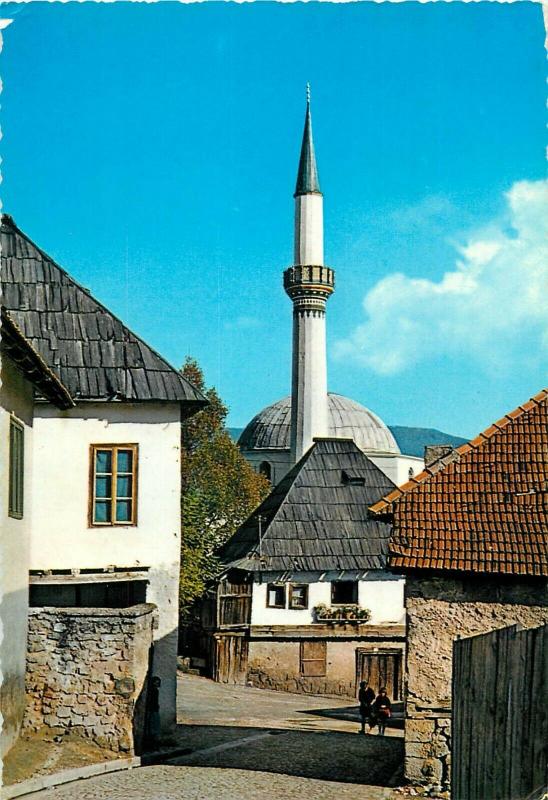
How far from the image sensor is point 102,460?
71.7 ft

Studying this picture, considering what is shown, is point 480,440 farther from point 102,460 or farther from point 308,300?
point 308,300

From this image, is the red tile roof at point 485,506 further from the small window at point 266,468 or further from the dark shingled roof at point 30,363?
the small window at point 266,468

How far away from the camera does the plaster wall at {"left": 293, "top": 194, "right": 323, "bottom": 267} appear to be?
56969 mm

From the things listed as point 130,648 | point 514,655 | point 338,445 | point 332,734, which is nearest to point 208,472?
point 338,445

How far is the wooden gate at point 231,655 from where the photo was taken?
3441 cm

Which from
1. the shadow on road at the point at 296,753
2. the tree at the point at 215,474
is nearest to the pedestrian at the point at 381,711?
the shadow on road at the point at 296,753

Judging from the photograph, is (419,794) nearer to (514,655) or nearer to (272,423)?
(514,655)

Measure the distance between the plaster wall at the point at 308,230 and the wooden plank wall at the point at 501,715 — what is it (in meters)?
45.3

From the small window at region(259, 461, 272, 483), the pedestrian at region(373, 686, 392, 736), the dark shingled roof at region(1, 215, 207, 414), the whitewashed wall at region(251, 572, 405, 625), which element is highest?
the dark shingled roof at region(1, 215, 207, 414)

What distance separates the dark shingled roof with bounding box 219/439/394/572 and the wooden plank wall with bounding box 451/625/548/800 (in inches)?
911

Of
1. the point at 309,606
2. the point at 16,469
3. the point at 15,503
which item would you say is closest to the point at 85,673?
the point at 15,503

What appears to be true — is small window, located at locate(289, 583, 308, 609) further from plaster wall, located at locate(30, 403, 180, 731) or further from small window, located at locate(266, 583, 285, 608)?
plaster wall, located at locate(30, 403, 180, 731)

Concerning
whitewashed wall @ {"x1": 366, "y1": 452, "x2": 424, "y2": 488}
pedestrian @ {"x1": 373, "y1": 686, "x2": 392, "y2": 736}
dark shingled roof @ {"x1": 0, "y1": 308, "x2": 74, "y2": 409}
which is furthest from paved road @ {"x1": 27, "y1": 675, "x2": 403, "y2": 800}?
whitewashed wall @ {"x1": 366, "y1": 452, "x2": 424, "y2": 488}

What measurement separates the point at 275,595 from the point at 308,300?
24307 mm
